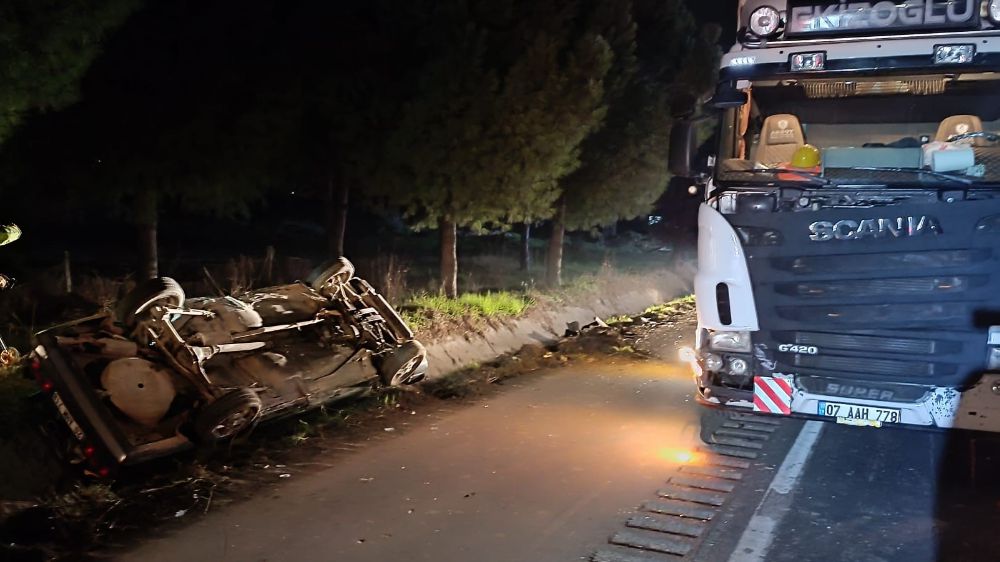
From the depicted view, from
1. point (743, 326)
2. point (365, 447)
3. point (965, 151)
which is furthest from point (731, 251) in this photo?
point (365, 447)

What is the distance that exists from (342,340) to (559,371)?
3536 mm

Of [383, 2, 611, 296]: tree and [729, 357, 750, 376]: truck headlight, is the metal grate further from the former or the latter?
[383, 2, 611, 296]: tree

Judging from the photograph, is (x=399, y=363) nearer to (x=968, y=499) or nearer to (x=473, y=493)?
(x=473, y=493)

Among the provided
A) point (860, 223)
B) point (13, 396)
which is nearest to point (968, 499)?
point (860, 223)

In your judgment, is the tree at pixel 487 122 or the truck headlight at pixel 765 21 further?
A: the tree at pixel 487 122

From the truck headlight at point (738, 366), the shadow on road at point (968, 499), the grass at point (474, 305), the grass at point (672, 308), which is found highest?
the truck headlight at point (738, 366)

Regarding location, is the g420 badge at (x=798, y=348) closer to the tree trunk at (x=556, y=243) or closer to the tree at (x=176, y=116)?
the tree at (x=176, y=116)

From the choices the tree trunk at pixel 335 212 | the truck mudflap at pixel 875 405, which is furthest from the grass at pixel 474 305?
the truck mudflap at pixel 875 405

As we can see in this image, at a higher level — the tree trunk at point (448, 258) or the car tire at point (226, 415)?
the tree trunk at point (448, 258)

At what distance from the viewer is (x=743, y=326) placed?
255 inches

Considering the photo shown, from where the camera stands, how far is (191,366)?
6891 mm

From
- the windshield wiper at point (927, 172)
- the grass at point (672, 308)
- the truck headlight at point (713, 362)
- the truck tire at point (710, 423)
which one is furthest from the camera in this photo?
the grass at point (672, 308)

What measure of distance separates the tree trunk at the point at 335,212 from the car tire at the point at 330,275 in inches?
324

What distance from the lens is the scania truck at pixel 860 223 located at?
5.94 metres
